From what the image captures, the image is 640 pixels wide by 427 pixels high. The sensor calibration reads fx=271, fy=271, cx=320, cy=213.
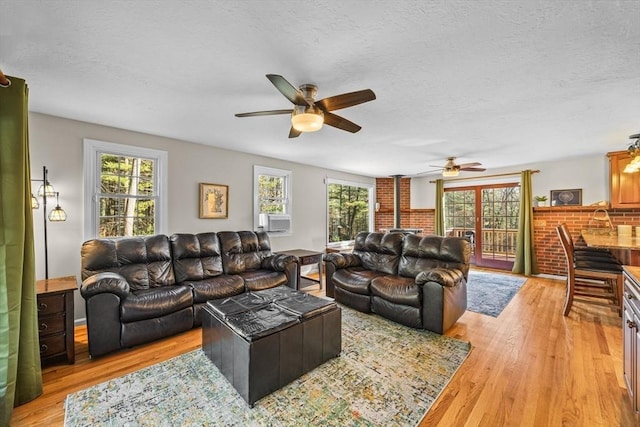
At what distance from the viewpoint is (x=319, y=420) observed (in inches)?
65.9

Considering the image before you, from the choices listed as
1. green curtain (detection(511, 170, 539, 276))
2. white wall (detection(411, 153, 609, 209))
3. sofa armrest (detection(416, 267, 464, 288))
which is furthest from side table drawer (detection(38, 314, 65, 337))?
white wall (detection(411, 153, 609, 209))

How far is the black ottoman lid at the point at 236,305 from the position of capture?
2212 mm

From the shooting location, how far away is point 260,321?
204cm

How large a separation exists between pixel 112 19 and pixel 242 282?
2.64 meters

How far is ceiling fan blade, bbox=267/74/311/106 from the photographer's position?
1731mm

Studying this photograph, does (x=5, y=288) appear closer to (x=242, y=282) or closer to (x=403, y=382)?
(x=242, y=282)

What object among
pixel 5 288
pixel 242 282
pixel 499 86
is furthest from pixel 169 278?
pixel 499 86

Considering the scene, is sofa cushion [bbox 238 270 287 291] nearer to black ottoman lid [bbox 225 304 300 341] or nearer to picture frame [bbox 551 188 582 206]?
black ottoman lid [bbox 225 304 300 341]

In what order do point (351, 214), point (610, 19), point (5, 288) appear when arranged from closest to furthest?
point (610, 19)
point (5, 288)
point (351, 214)

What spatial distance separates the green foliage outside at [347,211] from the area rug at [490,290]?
2798 mm

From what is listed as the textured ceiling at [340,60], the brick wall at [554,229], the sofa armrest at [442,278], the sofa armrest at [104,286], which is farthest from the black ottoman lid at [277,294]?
the brick wall at [554,229]

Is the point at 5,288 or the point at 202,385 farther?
the point at 202,385

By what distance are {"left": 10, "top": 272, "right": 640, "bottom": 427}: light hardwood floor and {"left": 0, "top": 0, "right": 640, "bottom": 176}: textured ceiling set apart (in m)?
2.32

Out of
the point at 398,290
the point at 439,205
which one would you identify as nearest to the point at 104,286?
the point at 398,290
